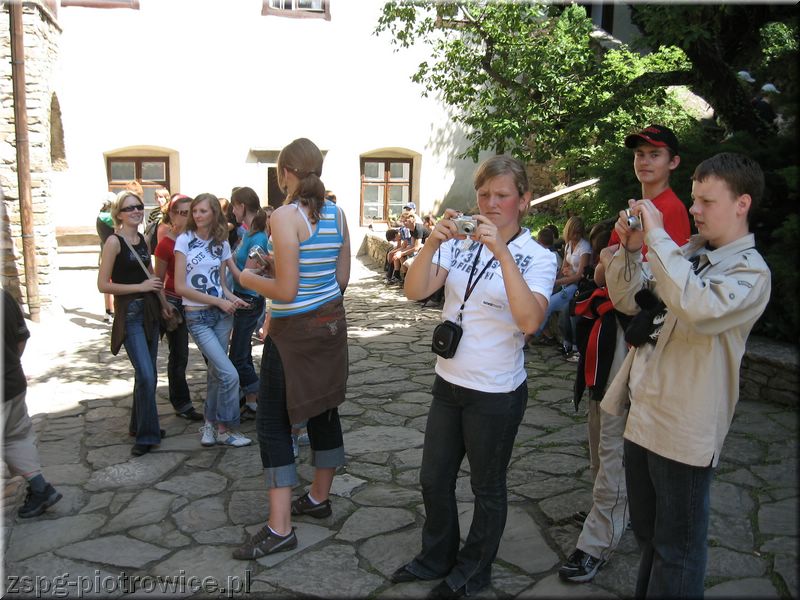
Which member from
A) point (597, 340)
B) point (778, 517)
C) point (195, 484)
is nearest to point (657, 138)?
point (597, 340)

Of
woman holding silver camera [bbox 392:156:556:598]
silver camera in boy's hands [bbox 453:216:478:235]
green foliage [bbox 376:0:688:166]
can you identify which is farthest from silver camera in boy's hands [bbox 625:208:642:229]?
green foliage [bbox 376:0:688:166]

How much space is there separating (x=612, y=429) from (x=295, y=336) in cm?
153

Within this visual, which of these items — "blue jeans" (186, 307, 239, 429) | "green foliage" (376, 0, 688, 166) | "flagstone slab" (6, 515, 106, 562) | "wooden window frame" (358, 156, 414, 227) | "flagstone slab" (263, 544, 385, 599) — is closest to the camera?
"flagstone slab" (263, 544, 385, 599)

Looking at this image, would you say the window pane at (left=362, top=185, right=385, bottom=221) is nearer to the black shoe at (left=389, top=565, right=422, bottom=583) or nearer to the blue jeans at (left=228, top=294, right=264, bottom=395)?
the blue jeans at (left=228, top=294, right=264, bottom=395)

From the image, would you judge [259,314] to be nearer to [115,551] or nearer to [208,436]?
[208,436]

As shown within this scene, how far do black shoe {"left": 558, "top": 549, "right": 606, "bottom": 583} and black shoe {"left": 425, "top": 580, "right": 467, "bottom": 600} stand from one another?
1.65 feet

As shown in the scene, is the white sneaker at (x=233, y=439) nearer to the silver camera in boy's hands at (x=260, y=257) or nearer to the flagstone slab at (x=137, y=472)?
the flagstone slab at (x=137, y=472)

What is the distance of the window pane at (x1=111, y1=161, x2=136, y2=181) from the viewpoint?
49.1 feet

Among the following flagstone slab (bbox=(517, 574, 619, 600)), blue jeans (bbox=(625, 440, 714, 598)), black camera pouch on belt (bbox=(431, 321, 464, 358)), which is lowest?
flagstone slab (bbox=(517, 574, 619, 600))

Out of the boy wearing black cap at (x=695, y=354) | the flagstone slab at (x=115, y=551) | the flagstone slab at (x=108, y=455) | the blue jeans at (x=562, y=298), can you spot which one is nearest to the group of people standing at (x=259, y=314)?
the flagstone slab at (x=108, y=455)

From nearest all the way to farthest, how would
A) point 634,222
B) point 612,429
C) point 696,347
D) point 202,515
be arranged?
1. point 696,347
2. point 634,222
3. point 612,429
4. point 202,515

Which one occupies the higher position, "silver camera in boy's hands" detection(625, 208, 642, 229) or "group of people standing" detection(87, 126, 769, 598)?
"silver camera in boy's hands" detection(625, 208, 642, 229)

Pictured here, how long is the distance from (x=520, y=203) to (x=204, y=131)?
13.0 meters

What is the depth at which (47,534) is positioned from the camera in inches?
157
